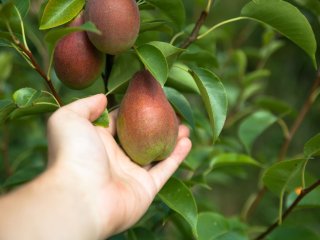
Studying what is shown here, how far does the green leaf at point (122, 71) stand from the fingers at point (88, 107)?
2.8 inches

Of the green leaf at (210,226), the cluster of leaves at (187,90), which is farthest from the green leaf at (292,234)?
the green leaf at (210,226)

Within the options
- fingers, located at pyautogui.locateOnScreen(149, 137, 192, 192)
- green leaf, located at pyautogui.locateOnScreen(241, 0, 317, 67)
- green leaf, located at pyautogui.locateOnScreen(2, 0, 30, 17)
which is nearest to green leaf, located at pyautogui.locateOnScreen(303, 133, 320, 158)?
green leaf, located at pyautogui.locateOnScreen(241, 0, 317, 67)

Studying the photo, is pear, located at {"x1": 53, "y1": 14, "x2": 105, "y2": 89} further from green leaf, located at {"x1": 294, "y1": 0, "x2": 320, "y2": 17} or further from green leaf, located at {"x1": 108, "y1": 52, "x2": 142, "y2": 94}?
green leaf, located at {"x1": 294, "y1": 0, "x2": 320, "y2": 17}

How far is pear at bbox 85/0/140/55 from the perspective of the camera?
84 centimetres

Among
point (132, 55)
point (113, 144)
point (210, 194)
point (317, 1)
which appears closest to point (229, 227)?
point (113, 144)

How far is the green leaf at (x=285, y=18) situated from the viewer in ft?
2.88

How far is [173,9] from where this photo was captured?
97 cm

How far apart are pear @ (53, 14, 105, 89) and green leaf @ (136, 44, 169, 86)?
116 mm

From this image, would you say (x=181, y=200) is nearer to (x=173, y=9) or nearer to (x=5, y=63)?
(x=173, y=9)

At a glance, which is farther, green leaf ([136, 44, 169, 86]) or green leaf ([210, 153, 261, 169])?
green leaf ([210, 153, 261, 169])

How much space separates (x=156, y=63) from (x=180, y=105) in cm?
22

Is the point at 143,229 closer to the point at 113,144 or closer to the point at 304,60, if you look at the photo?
the point at 113,144

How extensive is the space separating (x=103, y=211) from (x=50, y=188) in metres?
0.10

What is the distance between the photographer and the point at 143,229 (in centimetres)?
104
